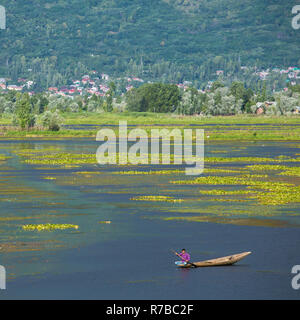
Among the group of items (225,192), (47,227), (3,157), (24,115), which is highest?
(24,115)

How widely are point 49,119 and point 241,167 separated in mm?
77504

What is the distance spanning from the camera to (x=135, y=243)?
40.8 metres

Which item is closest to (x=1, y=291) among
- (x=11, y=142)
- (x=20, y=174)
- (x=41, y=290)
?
(x=41, y=290)

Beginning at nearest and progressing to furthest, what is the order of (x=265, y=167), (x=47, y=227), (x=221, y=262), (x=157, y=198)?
(x=221, y=262) → (x=47, y=227) → (x=157, y=198) → (x=265, y=167)

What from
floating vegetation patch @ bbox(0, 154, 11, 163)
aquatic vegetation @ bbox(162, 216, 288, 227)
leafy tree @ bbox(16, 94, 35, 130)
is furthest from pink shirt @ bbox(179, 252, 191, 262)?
leafy tree @ bbox(16, 94, 35, 130)

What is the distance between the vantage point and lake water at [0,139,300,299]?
3250 centimetres

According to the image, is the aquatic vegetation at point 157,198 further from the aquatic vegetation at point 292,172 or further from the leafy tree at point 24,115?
the leafy tree at point 24,115

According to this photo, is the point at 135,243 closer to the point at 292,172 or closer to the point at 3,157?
the point at 292,172

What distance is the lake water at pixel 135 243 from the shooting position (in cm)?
3250

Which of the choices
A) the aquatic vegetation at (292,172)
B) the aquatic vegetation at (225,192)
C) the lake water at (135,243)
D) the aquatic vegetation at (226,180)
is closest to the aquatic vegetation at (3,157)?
the lake water at (135,243)

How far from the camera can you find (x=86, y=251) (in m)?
38.7

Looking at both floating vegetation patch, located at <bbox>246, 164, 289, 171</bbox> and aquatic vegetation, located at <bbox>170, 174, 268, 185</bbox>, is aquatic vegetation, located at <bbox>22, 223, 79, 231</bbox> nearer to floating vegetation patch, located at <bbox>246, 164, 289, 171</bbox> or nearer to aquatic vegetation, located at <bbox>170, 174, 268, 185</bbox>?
aquatic vegetation, located at <bbox>170, 174, 268, 185</bbox>

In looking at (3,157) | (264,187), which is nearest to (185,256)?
(264,187)

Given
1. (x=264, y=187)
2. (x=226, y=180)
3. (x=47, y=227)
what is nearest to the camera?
(x=47, y=227)
